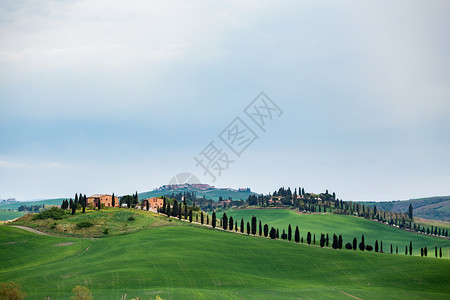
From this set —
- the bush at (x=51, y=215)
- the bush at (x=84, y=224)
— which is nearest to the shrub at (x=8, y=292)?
the bush at (x=84, y=224)

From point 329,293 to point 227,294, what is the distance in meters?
18.9

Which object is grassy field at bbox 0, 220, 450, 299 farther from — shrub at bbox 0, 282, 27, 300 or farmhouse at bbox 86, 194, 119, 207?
farmhouse at bbox 86, 194, 119, 207

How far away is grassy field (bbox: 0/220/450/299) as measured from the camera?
61291 millimetres

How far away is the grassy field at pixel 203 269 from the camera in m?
61.3

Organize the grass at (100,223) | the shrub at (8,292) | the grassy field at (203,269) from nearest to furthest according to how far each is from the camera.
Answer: the shrub at (8,292), the grassy field at (203,269), the grass at (100,223)

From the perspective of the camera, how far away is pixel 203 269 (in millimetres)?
74062

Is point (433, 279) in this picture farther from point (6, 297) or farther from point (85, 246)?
point (85, 246)

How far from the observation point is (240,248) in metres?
96.6

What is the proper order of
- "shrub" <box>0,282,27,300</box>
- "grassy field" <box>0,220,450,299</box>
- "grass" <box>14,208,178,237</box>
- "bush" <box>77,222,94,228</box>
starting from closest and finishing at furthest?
"shrub" <box>0,282,27,300</box> → "grassy field" <box>0,220,450,299</box> → "grass" <box>14,208,178,237</box> → "bush" <box>77,222,94,228</box>

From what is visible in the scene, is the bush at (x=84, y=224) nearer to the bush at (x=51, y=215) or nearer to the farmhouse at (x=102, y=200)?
the bush at (x=51, y=215)

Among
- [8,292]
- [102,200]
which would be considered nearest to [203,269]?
[8,292]

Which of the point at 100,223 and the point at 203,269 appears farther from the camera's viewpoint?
the point at 100,223

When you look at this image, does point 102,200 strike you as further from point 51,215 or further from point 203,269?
point 203,269

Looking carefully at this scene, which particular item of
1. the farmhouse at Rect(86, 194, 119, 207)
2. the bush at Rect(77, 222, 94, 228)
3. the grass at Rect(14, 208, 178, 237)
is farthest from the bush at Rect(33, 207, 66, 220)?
the farmhouse at Rect(86, 194, 119, 207)
